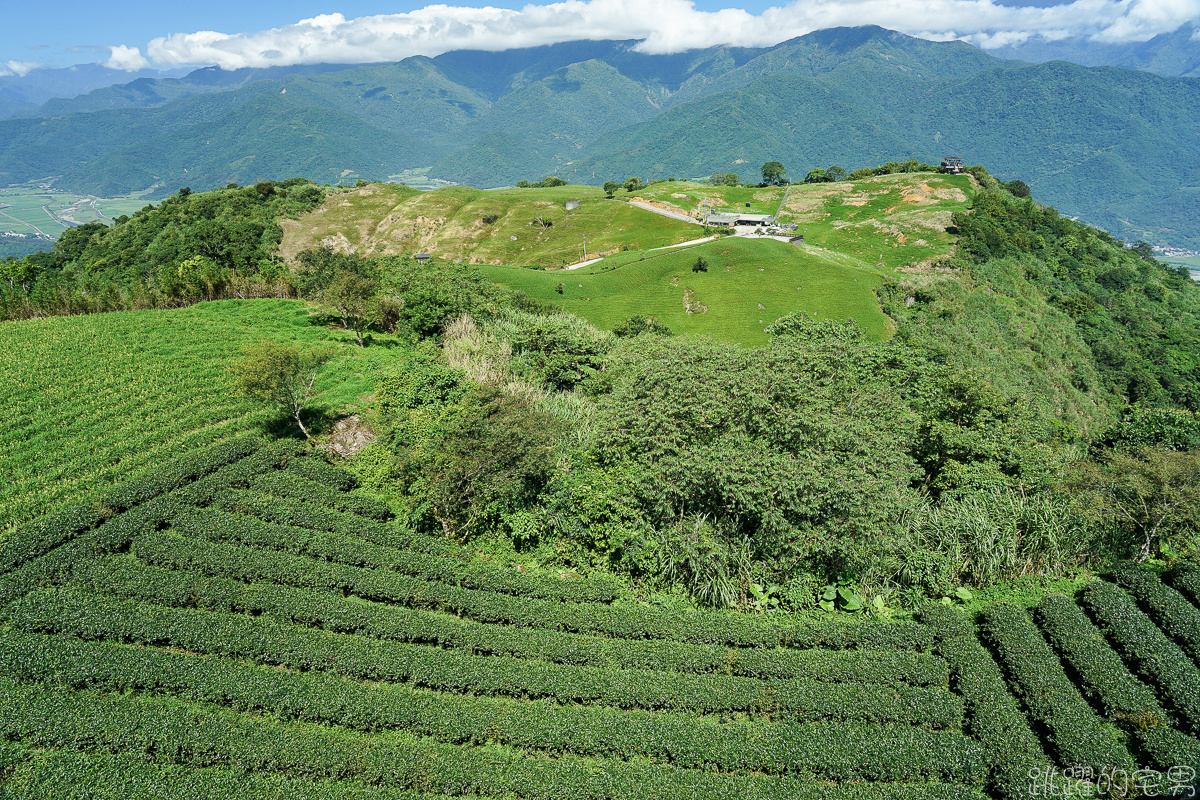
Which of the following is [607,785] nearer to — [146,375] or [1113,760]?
[1113,760]

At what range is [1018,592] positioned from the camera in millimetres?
22562

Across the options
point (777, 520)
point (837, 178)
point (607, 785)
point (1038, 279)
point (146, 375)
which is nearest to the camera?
point (607, 785)

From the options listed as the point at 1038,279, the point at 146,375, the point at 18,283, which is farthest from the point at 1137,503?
the point at 1038,279

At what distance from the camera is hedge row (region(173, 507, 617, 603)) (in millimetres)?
21797

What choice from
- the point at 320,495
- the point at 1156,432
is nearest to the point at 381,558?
the point at 320,495

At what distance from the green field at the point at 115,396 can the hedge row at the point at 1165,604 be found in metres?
41.1

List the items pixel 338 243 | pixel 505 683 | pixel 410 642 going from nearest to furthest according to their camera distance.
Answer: pixel 505 683 < pixel 410 642 < pixel 338 243

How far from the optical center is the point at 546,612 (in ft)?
67.2

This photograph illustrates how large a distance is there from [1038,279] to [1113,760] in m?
116

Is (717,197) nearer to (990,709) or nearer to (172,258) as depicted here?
(172,258)

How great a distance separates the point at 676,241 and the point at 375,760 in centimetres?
9897

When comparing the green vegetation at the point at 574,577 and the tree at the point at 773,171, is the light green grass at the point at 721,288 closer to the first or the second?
the green vegetation at the point at 574,577

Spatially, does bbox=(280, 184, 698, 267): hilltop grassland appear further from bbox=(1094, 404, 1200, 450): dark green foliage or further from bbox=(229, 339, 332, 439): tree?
bbox=(1094, 404, 1200, 450): dark green foliage

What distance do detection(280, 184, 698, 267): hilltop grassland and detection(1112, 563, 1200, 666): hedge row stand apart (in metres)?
90.0
